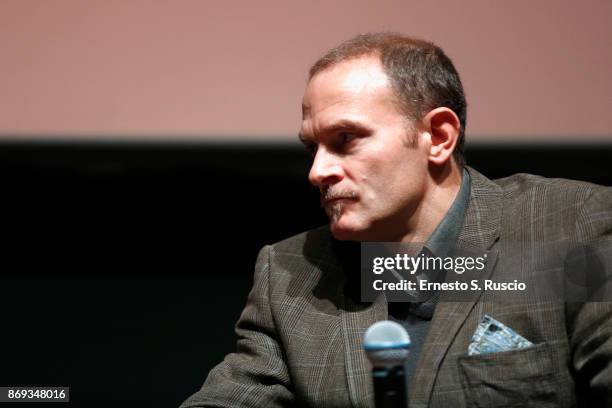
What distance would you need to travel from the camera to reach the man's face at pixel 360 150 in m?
1.67

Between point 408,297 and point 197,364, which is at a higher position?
point 408,297

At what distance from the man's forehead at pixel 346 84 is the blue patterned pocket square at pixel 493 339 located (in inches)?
20.3

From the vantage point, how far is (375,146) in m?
1.67

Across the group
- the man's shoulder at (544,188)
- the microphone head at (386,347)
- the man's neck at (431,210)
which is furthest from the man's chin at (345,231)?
the microphone head at (386,347)

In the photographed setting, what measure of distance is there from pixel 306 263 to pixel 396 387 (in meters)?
0.87

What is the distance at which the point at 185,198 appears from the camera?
2459mm

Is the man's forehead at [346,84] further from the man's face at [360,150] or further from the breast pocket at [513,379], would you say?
the breast pocket at [513,379]

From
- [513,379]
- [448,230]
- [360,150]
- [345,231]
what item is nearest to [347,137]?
[360,150]

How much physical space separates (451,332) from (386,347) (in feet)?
1.86

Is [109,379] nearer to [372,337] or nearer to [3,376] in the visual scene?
[3,376]

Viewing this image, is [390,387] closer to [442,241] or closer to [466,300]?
[466,300]

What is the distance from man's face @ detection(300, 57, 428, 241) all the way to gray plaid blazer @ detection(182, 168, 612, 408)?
17 centimetres

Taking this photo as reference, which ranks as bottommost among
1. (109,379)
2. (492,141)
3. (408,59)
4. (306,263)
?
(109,379)

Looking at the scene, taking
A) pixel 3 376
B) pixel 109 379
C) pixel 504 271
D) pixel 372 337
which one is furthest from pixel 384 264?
pixel 3 376
